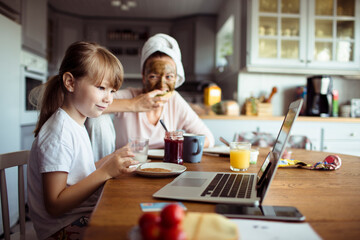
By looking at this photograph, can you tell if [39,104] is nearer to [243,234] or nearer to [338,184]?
[243,234]

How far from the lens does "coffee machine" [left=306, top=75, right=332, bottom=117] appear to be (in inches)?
120

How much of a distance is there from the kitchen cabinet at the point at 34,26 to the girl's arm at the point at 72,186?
2.42 metres

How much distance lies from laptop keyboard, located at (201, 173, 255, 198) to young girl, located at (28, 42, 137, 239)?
0.84ft

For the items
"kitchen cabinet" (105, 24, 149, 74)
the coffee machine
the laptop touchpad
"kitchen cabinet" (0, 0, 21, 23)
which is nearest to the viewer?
the laptop touchpad

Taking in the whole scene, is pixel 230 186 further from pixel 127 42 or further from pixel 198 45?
pixel 127 42

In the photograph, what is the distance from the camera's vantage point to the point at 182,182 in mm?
839

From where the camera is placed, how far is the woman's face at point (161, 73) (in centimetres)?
164

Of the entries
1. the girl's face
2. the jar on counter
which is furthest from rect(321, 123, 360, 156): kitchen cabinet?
the girl's face

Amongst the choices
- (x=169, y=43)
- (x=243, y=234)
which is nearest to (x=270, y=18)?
(x=169, y=43)

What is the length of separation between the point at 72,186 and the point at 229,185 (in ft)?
1.48

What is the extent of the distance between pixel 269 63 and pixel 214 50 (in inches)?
79.6

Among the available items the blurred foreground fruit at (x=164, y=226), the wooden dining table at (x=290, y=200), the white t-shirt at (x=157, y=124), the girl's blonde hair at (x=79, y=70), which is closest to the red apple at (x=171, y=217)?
the blurred foreground fruit at (x=164, y=226)

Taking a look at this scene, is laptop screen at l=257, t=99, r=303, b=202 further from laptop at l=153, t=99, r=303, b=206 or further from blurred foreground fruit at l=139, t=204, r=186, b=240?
blurred foreground fruit at l=139, t=204, r=186, b=240

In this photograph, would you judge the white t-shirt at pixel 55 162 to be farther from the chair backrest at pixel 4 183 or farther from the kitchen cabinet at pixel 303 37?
the kitchen cabinet at pixel 303 37
